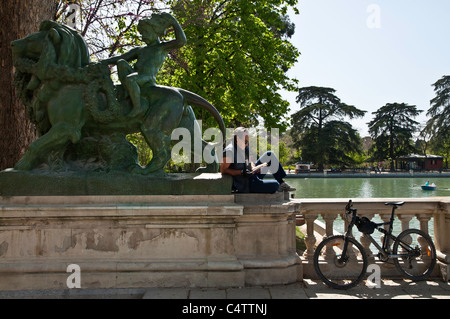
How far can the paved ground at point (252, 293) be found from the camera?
412 centimetres

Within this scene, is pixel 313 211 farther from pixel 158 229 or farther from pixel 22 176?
pixel 22 176

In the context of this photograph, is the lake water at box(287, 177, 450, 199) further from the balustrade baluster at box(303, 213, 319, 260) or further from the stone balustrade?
the balustrade baluster at box(303, 213, 319, 260)

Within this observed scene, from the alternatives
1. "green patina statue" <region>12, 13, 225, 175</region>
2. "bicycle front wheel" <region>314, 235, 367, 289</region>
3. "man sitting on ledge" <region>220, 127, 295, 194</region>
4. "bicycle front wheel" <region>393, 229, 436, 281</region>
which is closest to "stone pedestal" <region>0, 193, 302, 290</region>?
"man sitting on ledge" <region>220, 127, 295, 194</region>

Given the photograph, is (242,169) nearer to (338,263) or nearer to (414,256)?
(338,263)

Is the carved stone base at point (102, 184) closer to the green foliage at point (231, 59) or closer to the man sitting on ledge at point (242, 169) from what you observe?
the man sitting on ledge at point (242, 169)

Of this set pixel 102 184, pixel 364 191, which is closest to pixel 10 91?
pixel 102 184

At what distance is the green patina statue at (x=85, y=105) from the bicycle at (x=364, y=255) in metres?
2.36

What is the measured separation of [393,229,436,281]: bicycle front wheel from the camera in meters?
4.61

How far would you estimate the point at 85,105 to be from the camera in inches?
186

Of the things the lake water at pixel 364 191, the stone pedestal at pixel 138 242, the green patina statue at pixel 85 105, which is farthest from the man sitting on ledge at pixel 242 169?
the lake water at pixel 364 191

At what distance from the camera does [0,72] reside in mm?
7438

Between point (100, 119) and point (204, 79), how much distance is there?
358 inches
